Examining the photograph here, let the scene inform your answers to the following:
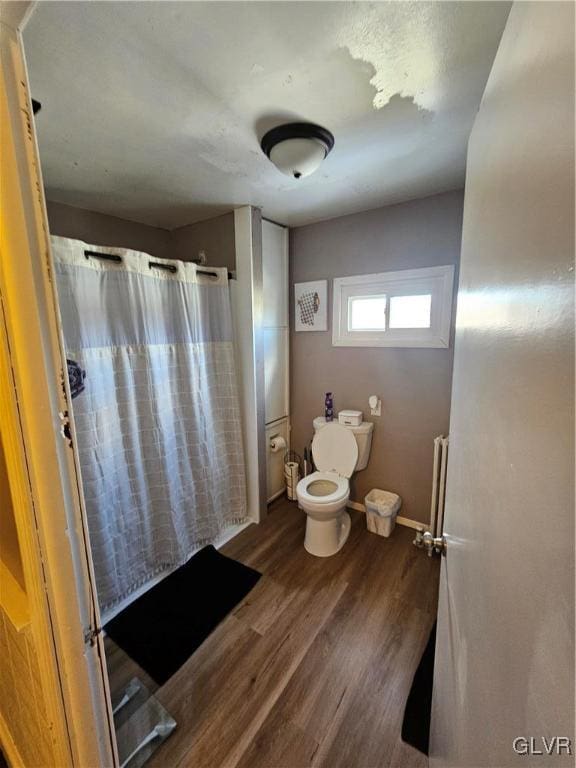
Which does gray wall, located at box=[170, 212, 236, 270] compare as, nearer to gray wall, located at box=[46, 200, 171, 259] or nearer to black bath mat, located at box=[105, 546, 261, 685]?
gray wall, located at box=[46, 200, 171, 259]

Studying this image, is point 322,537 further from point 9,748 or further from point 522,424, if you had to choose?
point 522,424

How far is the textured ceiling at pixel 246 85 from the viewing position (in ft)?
2.63

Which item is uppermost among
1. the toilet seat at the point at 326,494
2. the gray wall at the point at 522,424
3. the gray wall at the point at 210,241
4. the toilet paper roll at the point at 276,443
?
the gray wall at the point at 210,241

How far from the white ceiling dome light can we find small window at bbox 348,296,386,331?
1112mm

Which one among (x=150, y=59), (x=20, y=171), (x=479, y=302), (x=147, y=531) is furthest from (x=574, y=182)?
(x=147, y=531)

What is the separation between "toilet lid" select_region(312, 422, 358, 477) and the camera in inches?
89.7

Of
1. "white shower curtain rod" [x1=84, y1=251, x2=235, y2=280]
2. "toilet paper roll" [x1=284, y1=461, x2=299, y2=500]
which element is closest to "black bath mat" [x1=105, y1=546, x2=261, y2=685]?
"toilet paper roll" [x1=284, y1=461, x2=299, y2=500]

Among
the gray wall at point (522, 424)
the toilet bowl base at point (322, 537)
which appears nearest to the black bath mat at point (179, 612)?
the toilet bowl base at point (322, 537)

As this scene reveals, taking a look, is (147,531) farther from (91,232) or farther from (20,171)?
(91,232)

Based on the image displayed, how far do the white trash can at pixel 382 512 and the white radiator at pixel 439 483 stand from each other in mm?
268

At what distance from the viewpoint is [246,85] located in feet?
3.33

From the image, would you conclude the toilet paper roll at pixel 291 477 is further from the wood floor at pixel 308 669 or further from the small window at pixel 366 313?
the small window at pixel 366 313

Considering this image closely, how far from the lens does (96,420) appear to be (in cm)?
154

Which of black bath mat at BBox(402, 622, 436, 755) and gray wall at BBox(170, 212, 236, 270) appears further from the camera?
gray wall at BBox(170, 212, 236, 270)
